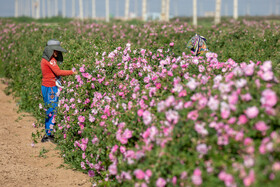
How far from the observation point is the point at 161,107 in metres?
3.50

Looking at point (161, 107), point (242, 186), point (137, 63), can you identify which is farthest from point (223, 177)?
point (137, 63)

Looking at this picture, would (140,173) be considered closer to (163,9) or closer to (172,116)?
(172,116)

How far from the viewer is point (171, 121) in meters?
3.42

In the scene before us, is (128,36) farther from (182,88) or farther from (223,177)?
(223,177)

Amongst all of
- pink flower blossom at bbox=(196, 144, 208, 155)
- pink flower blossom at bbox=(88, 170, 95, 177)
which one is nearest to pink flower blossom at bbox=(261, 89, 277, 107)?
pink flower blossom at bbox=(196, 144, 208, 155)

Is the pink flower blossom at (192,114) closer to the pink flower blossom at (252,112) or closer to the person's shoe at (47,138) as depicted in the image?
the pink flower blossom at (252,112)

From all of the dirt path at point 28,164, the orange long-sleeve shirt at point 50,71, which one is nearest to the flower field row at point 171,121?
the dirt path at point 28,164

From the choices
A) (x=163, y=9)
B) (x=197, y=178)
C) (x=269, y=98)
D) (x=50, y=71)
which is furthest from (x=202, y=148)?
(x=163, y=9)

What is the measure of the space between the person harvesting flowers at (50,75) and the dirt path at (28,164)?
0.56 m

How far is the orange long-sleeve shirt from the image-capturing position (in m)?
6.37

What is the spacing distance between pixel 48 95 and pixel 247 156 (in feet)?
15.7

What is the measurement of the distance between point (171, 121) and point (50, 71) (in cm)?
380

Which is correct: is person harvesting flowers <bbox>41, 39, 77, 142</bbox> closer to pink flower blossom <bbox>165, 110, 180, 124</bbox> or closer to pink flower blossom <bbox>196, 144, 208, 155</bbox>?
pink flower blossom <bbox>165, 110, 180, 124</bbox>

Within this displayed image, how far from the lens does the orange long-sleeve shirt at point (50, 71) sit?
6369 mm
